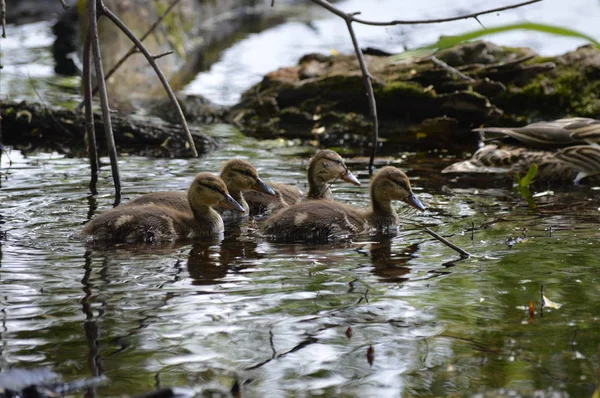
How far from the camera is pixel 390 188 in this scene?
6723 mm

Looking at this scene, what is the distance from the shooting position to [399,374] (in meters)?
3.63

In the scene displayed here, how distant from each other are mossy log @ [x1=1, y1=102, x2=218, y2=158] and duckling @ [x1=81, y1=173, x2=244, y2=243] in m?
3.11

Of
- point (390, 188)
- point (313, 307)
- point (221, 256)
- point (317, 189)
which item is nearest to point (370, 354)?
point (313, 307)

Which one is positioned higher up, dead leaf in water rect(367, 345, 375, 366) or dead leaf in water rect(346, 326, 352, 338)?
dead leaf in water rect(346, 326, 352, 338)

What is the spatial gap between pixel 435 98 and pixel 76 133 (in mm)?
3801

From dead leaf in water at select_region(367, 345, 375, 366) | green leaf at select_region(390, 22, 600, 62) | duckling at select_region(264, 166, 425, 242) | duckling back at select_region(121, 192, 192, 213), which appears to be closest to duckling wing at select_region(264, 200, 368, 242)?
duckling at select_region(264, 166, 425, 242)

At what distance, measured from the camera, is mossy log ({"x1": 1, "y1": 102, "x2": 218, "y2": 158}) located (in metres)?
9.88

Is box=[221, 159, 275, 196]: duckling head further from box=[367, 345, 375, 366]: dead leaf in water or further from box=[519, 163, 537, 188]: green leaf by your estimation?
box=[367, 345, 375, 366]: dead leaf in water

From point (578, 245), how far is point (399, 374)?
249cm

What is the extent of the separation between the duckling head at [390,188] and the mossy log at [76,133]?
3.36 m

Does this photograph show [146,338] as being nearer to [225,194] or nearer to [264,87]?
[225,194]

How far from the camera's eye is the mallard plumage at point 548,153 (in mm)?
8172

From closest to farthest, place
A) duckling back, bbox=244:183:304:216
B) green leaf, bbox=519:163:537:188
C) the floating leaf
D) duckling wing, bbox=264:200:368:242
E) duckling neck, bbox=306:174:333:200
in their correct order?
the floating leaf → duckling wing, bbox=264:200:368:242 → duckling back, bbox=244:183:304:216 → duckling neck, bbox=306:174:333:200 → green leaf, bbox=519:163:537:188

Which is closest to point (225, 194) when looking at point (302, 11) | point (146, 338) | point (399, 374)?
point (146, 338)
